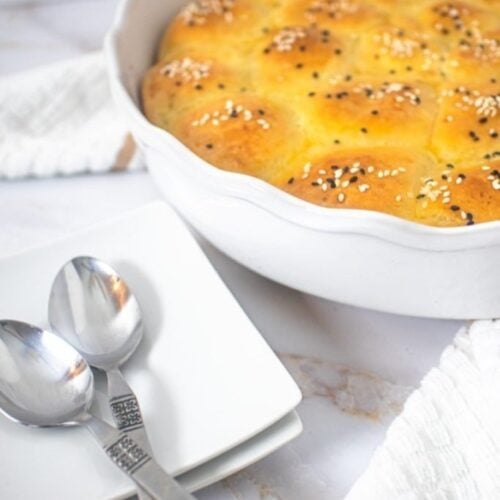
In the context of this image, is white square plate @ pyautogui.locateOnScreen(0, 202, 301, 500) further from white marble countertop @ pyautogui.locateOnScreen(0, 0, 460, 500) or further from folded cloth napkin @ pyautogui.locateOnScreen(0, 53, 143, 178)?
folded cloth napkin @ pyautogui.locateOnScreen(0, 53, 143, 178)

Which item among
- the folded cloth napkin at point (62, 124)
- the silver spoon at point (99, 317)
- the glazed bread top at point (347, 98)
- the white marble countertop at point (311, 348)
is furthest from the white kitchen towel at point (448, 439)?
the folded cloth napkin at point (62, 124)

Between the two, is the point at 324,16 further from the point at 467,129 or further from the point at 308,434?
the point at 308,434

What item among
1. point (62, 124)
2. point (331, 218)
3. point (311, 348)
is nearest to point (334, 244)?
point (331, 218)

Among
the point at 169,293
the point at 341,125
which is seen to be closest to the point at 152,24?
the point at 341,125

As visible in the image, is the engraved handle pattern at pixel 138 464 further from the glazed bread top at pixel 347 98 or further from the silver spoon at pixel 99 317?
the glazed bread top at pixel 347 98

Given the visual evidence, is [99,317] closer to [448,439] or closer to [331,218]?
[331,218]

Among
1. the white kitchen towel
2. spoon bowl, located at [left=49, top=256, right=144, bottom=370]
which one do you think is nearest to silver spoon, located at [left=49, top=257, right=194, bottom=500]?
spoon bowl, located at [left=49, top=256, right=144, bottom=370]
